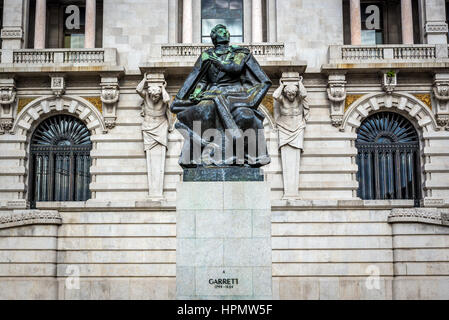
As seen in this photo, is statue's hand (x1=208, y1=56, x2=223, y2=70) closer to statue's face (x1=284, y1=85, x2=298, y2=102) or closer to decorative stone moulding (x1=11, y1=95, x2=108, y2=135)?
statue's face (x1=284, y1=85, x2=298, y2=102)

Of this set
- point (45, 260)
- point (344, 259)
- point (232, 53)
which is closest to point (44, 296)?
point (45, 260)

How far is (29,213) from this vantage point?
22.9m

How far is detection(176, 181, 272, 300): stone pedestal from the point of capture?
12867 mm

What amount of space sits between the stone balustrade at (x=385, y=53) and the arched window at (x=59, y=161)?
438 inches

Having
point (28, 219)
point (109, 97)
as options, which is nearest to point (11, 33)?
point (109, 97)

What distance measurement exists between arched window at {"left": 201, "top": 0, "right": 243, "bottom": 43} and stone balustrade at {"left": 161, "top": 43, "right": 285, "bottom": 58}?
3201 mm

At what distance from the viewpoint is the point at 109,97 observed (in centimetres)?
2745

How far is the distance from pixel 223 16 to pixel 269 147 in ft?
24.2

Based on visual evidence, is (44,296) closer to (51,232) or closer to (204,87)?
(51,232)

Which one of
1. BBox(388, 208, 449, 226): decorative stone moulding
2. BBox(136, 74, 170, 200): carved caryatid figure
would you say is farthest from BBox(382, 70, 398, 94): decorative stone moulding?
BBox(136, 74, 170, 200): carved caryatid figure

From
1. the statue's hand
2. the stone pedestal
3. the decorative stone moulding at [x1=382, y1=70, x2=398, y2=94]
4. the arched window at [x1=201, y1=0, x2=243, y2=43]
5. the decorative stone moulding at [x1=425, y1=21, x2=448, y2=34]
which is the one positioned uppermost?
the arched window at [x1=201, y1=0, x2=243, y2=43]

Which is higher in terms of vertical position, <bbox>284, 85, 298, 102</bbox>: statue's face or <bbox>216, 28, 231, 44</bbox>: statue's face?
<bbox>284, 85, 298, 102</bbox>: statue's face

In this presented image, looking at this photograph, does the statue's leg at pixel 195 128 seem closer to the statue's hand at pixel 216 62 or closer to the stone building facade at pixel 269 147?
the statue's hand at pixel 216 62

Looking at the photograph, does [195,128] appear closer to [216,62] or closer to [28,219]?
[216,62]
